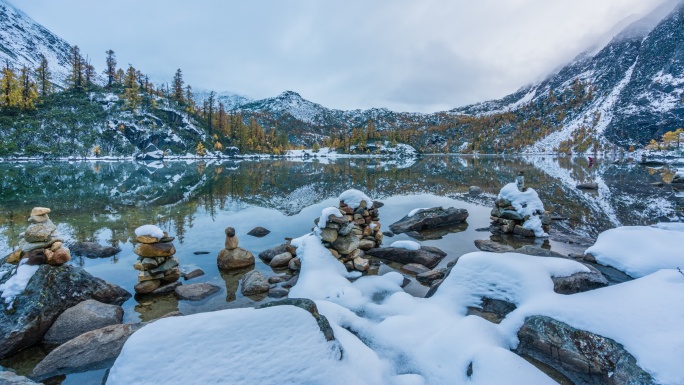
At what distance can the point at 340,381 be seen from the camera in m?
4.63

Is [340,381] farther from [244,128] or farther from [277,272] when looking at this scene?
[244,128]

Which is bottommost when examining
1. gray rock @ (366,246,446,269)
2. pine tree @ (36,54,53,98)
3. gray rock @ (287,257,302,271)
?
gray rock @ (287,257,302,271)

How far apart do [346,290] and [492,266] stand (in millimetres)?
4183

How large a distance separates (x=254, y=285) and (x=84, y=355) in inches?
181

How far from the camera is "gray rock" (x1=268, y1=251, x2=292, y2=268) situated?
12.5m

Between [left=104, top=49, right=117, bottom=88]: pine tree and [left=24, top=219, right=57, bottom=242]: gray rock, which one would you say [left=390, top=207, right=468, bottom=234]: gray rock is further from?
[left=104, top=49, right=117, bottom=88]: pine tree

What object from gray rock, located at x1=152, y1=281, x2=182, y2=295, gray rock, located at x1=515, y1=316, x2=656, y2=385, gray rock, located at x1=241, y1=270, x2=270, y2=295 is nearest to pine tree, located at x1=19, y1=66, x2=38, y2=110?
gray rock, located at x1=152, y1=281, x2=182, y2=295

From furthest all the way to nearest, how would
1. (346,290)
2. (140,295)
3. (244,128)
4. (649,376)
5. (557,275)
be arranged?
(244,128)
(140,295)
(346,290)
(557,275)
(649,376)

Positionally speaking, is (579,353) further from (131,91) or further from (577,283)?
(131,91)

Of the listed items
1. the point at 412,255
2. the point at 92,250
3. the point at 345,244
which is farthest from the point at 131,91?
the point at 412,255

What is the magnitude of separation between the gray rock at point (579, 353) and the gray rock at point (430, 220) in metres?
12.0

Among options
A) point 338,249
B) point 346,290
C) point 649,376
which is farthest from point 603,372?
point 338,249

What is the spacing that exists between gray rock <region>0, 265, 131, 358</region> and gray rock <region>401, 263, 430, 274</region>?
32.2 ft

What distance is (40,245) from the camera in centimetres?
870
